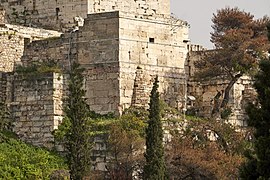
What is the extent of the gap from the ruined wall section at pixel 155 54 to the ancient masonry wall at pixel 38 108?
2.35 meters

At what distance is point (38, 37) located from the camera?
49.0 meters

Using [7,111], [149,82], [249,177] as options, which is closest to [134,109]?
[149,82]

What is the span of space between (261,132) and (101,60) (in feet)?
43.7

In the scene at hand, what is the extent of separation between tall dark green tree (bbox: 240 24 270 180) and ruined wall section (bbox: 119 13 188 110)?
1220cm

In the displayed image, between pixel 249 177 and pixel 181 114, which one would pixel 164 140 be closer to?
pixel 181 114

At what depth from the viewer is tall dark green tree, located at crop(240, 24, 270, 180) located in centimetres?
3341

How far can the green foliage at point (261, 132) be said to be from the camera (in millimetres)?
33406

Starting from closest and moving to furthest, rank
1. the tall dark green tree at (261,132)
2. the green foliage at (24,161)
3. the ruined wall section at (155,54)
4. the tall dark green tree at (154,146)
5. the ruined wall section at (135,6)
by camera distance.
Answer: the tall dark green tree at (261,132), the tall dark green tree at (154,146), the green foliage at (24,161), the ruined wall section at (155,54), the ruined wall section at (135,6)

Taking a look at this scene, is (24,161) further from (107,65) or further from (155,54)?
(155,54)

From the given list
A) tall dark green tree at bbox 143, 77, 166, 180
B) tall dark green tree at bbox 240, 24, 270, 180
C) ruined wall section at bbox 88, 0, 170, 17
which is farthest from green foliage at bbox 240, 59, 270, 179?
ruined wall section at bbox 88, 0, 170, 17

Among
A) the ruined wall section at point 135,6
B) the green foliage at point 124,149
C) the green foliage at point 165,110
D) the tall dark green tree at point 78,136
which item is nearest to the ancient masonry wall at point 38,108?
the tall dark green tree at point 78,136

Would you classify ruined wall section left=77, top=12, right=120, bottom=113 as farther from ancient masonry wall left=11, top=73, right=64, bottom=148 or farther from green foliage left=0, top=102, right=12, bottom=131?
green foliage left=0, top=102, right=12, bottom=131

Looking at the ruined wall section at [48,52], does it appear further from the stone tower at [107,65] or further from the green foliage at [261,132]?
the green foliage at [261,132]

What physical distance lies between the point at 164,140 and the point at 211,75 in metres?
5.47
